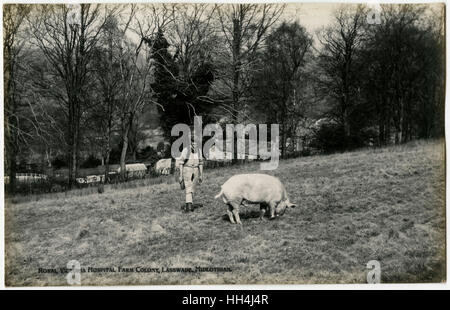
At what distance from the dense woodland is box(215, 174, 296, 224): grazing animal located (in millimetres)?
2464

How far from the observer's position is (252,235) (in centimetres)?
899

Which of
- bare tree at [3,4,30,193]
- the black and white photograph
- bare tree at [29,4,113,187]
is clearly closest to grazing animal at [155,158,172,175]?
the black and white photograph

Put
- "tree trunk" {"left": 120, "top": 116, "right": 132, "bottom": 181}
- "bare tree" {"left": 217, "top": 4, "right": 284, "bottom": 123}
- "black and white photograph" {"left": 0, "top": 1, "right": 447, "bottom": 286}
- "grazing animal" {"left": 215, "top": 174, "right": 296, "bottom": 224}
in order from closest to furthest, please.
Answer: "black and white photograph" {"left": 0, "top": 1, "right": 447, "bottom": 286}, "grazing animal" {"left": 215, "top": 174, "right": 296, "bottom": 224}, "bare tree" {"left": 217, "top": 4, "right": 284, "bottom": 123}, "tree trunk" {"left": 120, "top": 116, "right": 132, "bottom": 181}

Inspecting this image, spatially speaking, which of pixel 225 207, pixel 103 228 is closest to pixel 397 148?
pixel 225 207

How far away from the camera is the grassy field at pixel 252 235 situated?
338 inches

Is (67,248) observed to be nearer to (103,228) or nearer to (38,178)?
(103,228)

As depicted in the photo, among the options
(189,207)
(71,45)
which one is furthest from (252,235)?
(71,45)

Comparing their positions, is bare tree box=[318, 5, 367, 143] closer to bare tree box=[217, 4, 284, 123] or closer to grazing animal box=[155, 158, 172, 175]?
bare tree box=[217, 4, 284, 123]

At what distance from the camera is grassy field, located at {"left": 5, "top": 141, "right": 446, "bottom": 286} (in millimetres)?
8578

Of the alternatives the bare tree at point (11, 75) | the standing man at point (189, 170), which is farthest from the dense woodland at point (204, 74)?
the standing man at point (189, 170)

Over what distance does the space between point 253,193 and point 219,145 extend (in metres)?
3.08

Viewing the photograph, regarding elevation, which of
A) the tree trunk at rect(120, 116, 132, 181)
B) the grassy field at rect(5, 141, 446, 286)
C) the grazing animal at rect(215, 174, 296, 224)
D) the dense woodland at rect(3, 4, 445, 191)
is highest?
the dense woodland at rect(3, 4, 445, 191)

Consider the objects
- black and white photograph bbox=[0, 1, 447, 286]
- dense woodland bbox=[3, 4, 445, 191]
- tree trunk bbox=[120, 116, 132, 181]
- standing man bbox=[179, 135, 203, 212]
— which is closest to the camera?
black and white photograph bbox=[0, 1, 447, 286]

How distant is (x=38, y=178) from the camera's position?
999cm
